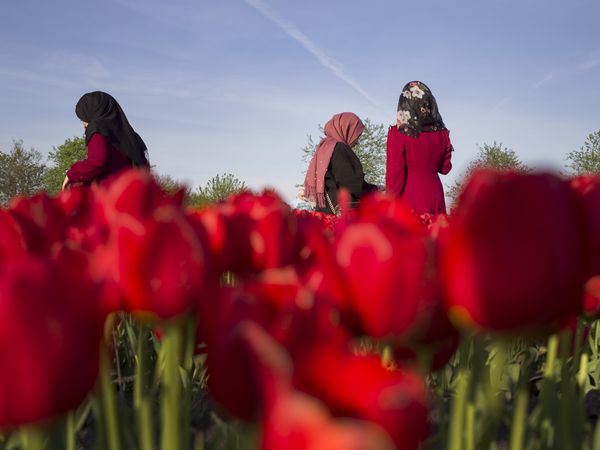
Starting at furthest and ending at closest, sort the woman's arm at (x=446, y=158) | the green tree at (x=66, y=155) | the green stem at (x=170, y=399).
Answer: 1. the green tree at (x=66, y=155)
2. the woman's arm at (x=446, y=158)
3. the green stem at (x=170, y=399)

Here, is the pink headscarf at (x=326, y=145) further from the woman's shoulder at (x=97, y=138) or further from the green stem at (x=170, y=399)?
the green stem at (x=170, y=399)

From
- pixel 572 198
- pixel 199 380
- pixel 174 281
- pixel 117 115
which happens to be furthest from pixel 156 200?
pixel 117 115

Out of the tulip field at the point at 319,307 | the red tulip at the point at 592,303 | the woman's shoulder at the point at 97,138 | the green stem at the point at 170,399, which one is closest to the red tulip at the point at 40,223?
the tulip field at the point at 319,307

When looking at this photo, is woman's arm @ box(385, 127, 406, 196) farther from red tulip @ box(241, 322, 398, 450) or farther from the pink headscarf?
red tulip @ box(241, 322, 398, 450)

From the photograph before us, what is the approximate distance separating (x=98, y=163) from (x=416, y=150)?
3174 mm

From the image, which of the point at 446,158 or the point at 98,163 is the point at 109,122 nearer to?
the point at 98,163

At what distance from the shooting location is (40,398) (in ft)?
2.04

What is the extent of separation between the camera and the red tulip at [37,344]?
62 cm

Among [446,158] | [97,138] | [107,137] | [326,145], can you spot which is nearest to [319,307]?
[97,138]

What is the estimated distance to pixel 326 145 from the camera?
8.79 m

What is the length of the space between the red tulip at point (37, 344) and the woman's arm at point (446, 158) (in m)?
7.10

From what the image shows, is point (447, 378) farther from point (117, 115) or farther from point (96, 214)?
point (117, 115)

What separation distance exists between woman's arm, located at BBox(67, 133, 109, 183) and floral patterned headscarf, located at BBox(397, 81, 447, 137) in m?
2.99

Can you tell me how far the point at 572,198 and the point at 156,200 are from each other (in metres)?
0.62
